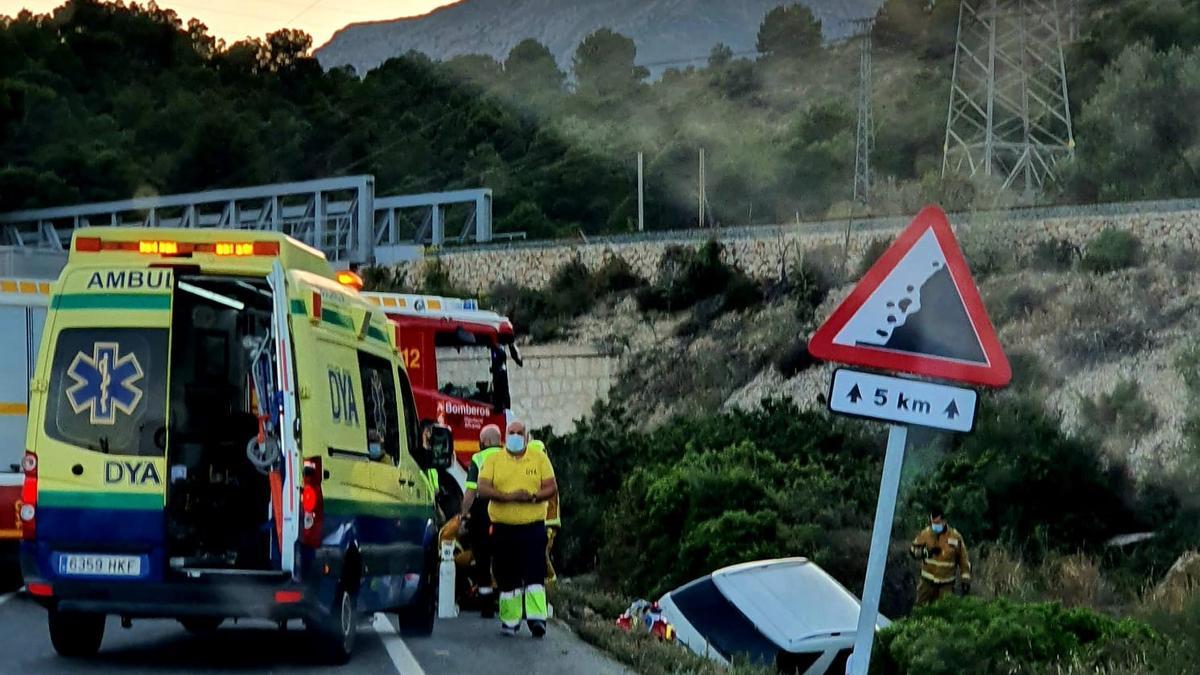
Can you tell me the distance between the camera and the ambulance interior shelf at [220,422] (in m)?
12.3

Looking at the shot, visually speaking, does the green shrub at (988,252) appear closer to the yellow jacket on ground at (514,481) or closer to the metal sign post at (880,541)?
the yellow jacket on ground at (514,481)

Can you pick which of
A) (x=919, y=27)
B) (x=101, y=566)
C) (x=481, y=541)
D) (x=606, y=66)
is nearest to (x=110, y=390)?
(x=101, y=566)

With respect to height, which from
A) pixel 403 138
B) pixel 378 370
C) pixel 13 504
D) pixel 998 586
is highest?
pixel 403 138

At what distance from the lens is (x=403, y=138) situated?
108000mm

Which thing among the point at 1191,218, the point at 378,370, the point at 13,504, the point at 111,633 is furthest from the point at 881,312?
the point at 1191,218

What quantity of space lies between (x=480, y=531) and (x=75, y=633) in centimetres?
441

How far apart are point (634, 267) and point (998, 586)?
27042 mm

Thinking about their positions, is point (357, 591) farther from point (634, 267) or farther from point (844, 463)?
point (634, 267)

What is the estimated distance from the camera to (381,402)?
13.4m

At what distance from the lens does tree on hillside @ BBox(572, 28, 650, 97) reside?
145m

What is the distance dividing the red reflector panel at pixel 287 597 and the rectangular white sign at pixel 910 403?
14.3 feet

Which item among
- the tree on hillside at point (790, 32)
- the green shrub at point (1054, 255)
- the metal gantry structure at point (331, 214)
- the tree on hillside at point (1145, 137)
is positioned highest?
the tree on hillside at point (790, 32)

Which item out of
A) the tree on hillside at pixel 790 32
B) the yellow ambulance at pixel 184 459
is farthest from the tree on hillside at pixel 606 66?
the yellow ambulance at pixel 184 459

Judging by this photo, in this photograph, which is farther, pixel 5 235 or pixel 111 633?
pixel 5 235
